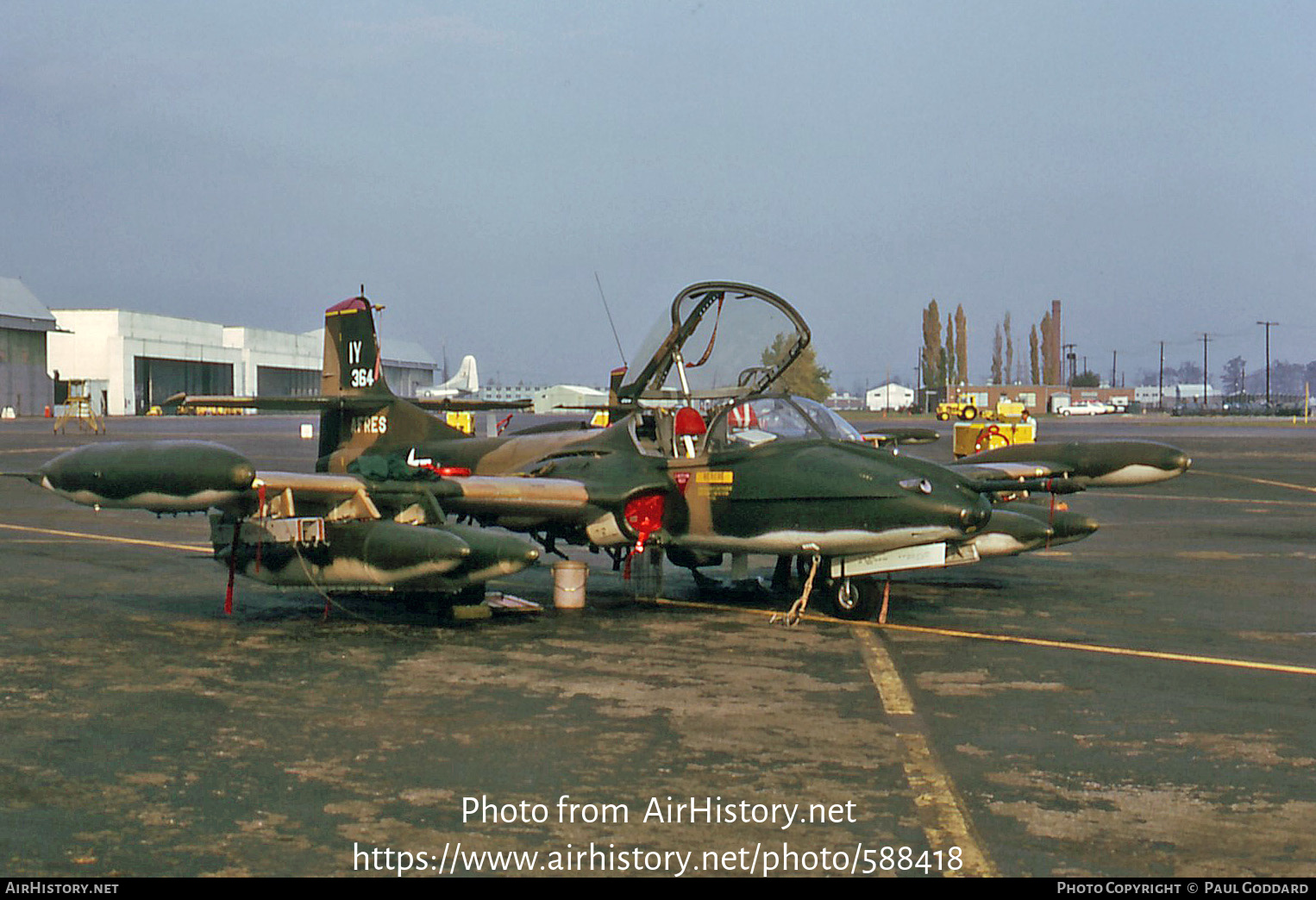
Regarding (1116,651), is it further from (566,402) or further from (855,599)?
(566,402)

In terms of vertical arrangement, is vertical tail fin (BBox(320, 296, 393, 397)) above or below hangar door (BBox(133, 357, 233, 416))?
below

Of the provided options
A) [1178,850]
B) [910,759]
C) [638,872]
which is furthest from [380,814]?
[1178,850]

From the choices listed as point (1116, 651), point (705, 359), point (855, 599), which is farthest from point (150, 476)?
point (1116, 651)

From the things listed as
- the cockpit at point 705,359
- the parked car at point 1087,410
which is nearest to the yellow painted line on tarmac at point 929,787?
the cockpit at point 705,359

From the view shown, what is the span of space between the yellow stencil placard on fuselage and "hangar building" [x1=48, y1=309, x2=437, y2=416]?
8235 centimetres

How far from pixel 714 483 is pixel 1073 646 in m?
3.52

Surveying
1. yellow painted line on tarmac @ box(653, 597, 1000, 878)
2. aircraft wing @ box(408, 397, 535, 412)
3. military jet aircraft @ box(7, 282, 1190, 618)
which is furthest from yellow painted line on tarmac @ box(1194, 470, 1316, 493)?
yellow painted line on tarmac @ box(653, 597, 1000, 878)

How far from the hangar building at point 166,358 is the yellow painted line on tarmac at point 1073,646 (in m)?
83.0

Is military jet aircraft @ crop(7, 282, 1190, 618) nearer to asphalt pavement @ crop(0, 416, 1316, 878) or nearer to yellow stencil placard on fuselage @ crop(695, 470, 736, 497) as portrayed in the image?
yellow stencil placard on fuselage @ crop(695, 470, 736, 497)

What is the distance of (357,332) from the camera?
1658 centimetres

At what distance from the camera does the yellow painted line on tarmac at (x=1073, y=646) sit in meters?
9.64

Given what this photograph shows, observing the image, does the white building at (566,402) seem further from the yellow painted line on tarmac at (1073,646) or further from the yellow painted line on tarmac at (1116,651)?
the yellow painted line on tarmac at (1116,651)

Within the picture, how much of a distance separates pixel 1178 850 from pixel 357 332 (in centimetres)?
1310

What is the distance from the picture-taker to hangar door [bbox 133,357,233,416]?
10769cm
